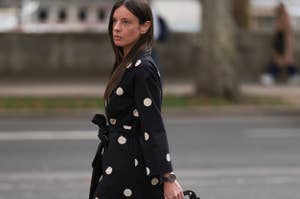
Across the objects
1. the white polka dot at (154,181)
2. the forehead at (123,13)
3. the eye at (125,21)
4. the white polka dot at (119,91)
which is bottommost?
the white polka dot at (154,181)

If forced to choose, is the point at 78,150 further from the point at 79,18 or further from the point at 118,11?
the point at 79,18

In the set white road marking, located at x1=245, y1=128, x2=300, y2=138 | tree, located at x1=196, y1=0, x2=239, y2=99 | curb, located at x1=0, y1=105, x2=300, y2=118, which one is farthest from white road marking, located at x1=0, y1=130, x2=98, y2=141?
tree, located at x1=196, y1=0, x2=239, y2=99

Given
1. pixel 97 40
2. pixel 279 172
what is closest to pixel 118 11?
pixel 279 172

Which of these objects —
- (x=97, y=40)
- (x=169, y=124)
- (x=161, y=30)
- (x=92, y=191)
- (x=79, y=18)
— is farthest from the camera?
(x=79, y=18)

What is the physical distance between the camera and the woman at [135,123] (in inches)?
153

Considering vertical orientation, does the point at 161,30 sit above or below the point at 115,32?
below

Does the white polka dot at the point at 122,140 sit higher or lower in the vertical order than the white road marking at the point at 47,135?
higher

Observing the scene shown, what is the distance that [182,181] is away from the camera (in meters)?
8.37

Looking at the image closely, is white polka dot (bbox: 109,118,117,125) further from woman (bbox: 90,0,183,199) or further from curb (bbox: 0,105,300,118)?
curb (bbox: 0,105,300,118)

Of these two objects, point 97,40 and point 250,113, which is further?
point 97,40

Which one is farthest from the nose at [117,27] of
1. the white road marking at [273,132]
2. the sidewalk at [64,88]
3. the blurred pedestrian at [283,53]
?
the blurred pedestrian at [283,53]

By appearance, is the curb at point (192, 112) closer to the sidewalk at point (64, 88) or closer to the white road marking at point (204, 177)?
the sidewalk at point (64, 88)

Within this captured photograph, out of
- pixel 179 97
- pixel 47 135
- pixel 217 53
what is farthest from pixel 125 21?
pixel 217 53

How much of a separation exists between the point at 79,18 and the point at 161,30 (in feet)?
21.5
